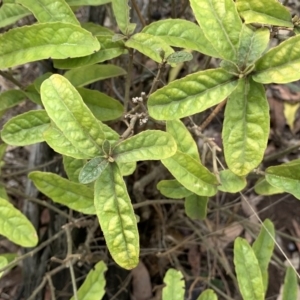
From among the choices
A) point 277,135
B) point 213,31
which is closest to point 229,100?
point 213,31

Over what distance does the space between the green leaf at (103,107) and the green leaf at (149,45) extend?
18 centimetres

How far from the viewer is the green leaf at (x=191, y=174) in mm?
920

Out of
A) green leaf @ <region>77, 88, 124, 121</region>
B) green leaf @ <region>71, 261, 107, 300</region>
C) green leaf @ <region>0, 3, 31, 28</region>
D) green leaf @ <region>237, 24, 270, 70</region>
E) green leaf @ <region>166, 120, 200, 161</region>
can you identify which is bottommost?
green leaf @ <region>71, 261, 107, 300</region>

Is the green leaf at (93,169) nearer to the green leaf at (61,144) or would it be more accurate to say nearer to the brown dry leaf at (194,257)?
the green leaf at (61,144)

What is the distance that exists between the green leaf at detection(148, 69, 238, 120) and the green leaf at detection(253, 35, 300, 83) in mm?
47

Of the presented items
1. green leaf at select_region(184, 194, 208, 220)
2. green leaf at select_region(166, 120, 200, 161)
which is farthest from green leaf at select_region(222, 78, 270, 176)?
green leaf at select_region(184, 194, 208, 220)

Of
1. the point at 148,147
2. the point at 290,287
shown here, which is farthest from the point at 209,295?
the point at 148,147

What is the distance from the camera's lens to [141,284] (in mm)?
1684

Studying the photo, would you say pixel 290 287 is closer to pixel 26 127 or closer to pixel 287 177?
pixel 287 177

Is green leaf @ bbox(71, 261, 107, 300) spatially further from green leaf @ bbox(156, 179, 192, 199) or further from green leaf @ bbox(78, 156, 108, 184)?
green leaf @ bbox(78, 156, 108, 184)

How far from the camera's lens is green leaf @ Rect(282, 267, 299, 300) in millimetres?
1117

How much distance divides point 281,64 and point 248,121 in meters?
0.10

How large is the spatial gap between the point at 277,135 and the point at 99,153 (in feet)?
4.45

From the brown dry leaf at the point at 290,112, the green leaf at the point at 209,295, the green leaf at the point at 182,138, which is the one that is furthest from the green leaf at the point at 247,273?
the brown dry leaf at the point at 290,112
